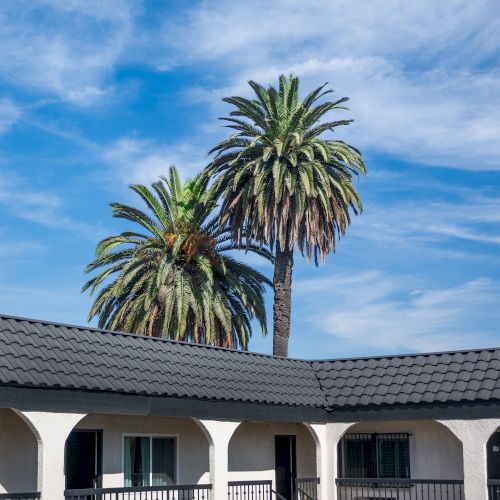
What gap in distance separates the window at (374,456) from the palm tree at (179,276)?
1069cm

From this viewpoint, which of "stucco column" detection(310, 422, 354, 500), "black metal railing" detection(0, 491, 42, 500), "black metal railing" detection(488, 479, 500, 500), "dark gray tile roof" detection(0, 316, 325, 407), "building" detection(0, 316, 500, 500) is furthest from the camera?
"stucco column" detection(310, 422, 354, 500)

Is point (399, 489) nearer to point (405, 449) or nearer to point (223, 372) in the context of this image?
point (405, 449)

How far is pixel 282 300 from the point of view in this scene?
120 feet

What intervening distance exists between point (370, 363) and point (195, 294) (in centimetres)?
1211

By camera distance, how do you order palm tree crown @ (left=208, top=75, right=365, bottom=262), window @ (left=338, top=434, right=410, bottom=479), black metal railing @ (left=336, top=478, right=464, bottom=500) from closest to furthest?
1. black metal railing @ (left=336, top=478, right=464, bottom=500)
2. window @ (left=338, top=434, right=410, bottom=479)
3. palm tree crown @ (left=208, top=75, right=365, bottom=262)

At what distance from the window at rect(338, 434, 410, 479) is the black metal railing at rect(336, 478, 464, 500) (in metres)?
0.58

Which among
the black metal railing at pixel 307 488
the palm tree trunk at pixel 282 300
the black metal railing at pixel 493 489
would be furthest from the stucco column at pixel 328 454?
the palm tree trunk at pixel 282 300

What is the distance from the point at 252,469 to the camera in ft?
77.9

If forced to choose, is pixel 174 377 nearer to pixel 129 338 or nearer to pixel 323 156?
pixel 129 338

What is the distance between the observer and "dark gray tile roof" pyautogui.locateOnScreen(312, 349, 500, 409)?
22219mm

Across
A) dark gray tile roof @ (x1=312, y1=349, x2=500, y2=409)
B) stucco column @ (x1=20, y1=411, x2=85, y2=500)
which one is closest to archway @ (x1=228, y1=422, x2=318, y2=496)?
dark gray tile roof @ (x1=312, y1=349, x2=500, y2=409)

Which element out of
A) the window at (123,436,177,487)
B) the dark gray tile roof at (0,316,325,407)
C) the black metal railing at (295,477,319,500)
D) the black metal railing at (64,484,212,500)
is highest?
the dark gray tile roof at (0,316,325,407)

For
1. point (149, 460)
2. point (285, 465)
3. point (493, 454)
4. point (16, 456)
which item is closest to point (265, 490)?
point (285, 465)

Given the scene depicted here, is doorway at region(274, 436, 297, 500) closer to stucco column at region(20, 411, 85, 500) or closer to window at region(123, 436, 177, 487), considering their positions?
window at region(123, 436, 177, 487)
